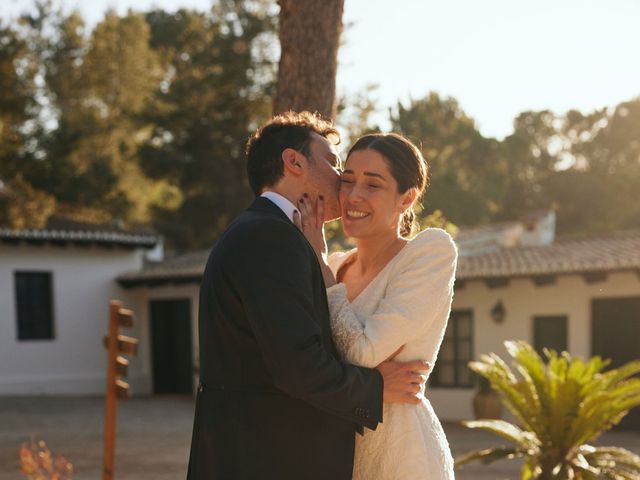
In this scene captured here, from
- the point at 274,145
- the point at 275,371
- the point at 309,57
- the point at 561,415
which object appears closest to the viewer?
the point at 275,371

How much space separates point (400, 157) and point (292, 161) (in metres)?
0.39

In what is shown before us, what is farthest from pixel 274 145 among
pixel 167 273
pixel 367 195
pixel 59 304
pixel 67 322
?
pixel 67 322

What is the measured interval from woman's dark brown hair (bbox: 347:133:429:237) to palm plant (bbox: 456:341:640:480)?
4.73 metres

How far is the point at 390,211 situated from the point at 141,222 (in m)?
28.1

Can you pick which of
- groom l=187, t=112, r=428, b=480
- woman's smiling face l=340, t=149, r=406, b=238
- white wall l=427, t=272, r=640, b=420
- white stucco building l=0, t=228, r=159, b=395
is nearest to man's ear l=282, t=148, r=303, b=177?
groom l=187, t=112, r=428, b=480

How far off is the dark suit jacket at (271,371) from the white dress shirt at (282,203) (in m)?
0.02

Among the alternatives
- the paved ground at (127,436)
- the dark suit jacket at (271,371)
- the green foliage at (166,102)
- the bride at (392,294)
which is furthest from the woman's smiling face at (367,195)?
the green foliage at (166,102)

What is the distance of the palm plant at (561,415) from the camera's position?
7430mm

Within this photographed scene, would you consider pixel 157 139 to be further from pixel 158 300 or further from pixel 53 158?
pixel 53 158

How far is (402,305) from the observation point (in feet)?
9.27

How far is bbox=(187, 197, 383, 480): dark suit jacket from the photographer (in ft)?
8.19

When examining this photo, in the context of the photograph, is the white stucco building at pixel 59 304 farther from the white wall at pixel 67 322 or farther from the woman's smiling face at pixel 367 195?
the woman's smiling face at pixel 367 195

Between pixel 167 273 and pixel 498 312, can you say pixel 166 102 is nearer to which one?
pixel 167 273

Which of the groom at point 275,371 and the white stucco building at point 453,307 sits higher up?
the groom at point 275,371
